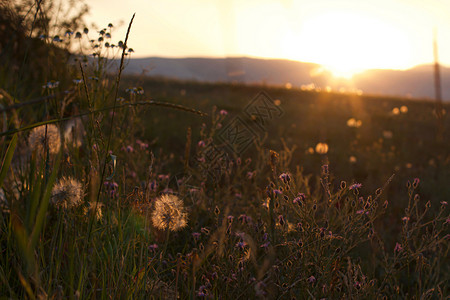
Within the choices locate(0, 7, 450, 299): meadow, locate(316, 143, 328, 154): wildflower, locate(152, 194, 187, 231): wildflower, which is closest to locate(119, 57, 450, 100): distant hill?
locate(0, 7, 450, 299): meadow

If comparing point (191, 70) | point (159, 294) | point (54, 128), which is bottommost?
point (159, 294)

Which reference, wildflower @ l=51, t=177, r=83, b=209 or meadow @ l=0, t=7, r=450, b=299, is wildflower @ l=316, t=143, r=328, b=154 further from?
wildflower @ l=51, t=177, r=83, b=209

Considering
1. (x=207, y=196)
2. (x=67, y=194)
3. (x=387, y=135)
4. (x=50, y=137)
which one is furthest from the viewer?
(x=387, y=135)

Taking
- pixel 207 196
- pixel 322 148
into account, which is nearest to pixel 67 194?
pixel 207 196

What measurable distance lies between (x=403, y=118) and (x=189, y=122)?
5.60 m

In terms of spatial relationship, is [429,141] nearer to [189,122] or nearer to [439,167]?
[439,167]

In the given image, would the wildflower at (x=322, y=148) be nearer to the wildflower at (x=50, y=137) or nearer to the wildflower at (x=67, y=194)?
the wildflower at (x=50, y=137)

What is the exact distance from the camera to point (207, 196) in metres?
3.28

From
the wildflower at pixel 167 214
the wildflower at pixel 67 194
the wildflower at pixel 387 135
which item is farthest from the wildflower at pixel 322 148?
the wildflower at pixel 67 194

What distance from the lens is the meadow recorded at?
4.89 ft

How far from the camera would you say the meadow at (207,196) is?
→ 1491 millimetres

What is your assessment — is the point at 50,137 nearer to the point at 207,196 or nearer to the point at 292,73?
the point at 207,196

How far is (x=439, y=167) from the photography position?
549cm

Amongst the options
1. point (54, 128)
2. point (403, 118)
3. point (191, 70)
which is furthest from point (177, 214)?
point (191, 70)
